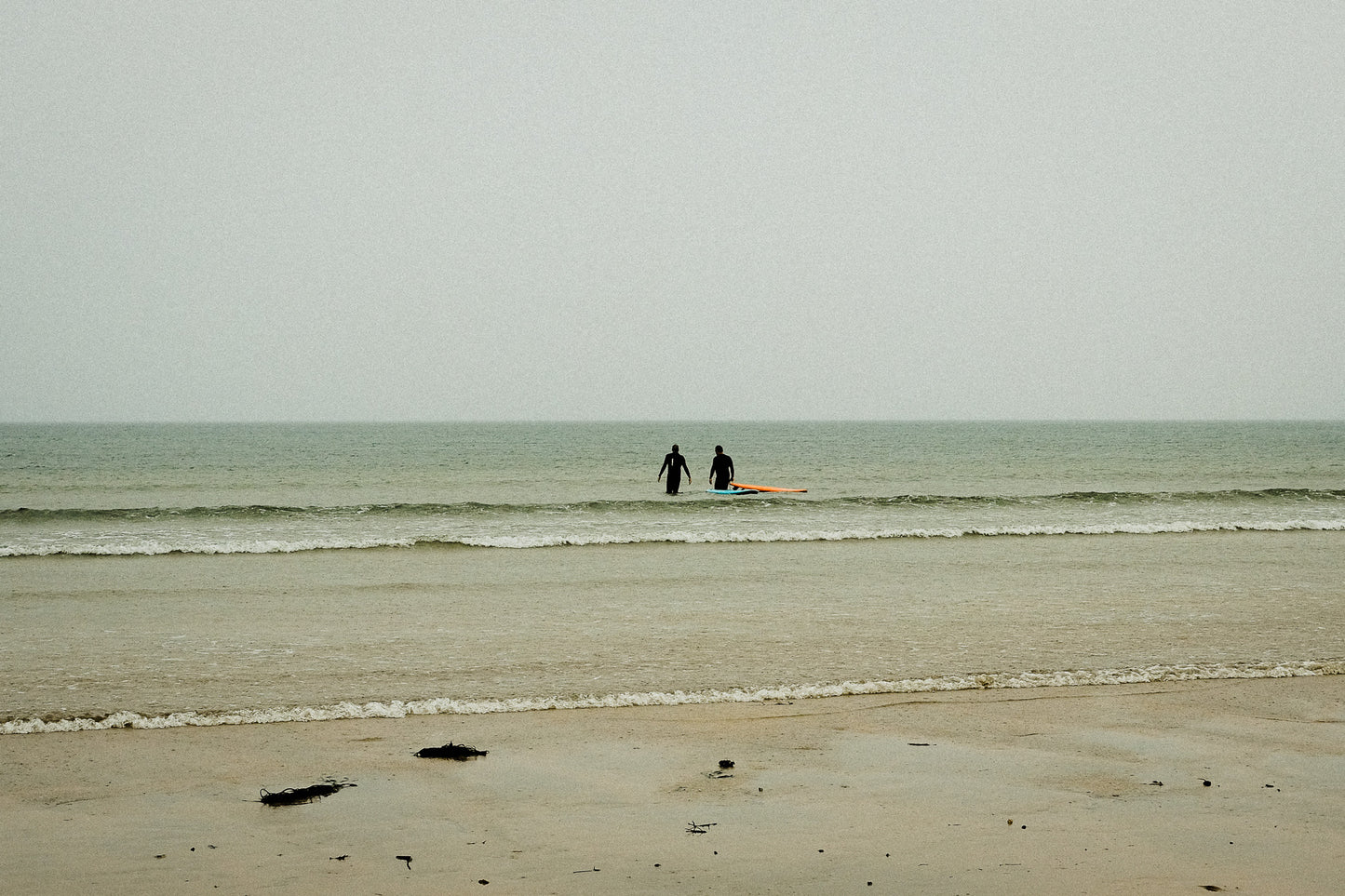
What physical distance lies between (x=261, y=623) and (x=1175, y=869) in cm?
922

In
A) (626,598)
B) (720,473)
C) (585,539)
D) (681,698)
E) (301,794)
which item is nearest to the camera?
(301,794)

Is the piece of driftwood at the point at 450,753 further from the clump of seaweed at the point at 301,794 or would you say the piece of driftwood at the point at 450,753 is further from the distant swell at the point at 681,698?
the distant swell at the point at 681,698

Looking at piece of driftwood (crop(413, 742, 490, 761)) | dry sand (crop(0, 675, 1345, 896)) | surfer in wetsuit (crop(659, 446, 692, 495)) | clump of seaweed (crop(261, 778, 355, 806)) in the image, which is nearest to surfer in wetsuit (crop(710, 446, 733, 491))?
surfer in wetsuit (crop(659, 446, 692, 495))

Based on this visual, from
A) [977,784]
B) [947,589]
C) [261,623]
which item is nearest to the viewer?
[977,784]

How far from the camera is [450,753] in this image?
601cm

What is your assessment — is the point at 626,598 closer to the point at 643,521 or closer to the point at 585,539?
the point at 585,539

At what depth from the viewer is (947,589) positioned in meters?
12.5

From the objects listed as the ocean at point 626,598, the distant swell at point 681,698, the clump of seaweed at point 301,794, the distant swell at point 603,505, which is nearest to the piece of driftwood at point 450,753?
the clump of seaweed at point 301,794

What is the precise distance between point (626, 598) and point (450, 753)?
20.0 ft

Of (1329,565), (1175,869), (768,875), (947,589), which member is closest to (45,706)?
(768,875)

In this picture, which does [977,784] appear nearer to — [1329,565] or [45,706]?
[45,706]

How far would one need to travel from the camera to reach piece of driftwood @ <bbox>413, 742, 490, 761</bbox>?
598 centimetres

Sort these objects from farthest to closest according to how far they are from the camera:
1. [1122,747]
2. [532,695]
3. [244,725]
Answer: [532,695], [244,725], [1122,747]

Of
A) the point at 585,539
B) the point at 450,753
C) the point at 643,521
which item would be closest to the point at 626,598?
the point at 450,753
